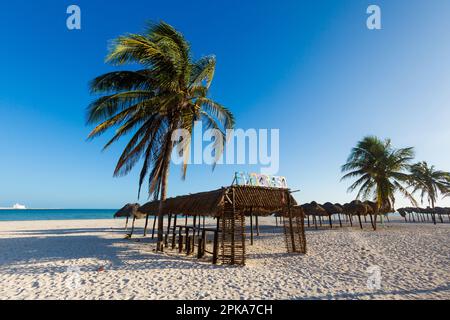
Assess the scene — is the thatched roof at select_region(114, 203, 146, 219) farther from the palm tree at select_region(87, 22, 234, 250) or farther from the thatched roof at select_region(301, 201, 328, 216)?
the thatched roof at select_region(301, 201, 328, 216)

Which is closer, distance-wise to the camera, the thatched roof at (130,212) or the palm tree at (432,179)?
the thatched roof at (130,212)

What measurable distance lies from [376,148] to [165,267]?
69.7ft

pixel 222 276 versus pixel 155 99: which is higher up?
pixel 155 99

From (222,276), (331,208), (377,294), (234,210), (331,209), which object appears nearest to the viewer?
(377,294)

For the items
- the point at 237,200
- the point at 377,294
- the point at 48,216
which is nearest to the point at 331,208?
the point at 237,200

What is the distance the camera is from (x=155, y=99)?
9.84 metres

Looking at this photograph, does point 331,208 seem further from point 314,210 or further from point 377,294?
point 377,294

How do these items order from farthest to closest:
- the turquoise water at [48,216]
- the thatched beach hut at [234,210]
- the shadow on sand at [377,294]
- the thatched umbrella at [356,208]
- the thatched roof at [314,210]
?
the turquoise water at [48,216]
the thatched umbrella at [356,208]
the thatched roof at [314,210]
the thatched beach hut at [234,210]
the shadow on sand at [377,294]

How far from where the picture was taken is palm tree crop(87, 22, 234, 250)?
28.6 ft

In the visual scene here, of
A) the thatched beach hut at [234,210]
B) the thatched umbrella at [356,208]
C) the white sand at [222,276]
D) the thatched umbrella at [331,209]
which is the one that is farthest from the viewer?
the thatched umbrella at [331,209]

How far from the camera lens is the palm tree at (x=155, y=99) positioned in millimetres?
8703

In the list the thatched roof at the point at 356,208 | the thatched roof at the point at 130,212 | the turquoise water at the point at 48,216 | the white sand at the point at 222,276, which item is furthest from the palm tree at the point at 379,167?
the turquoise water at the point at 48,216

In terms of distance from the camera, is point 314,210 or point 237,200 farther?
point 314,210

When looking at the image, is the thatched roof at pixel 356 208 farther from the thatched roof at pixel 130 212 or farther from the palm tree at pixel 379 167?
the thatched roof at pixel 130 212
